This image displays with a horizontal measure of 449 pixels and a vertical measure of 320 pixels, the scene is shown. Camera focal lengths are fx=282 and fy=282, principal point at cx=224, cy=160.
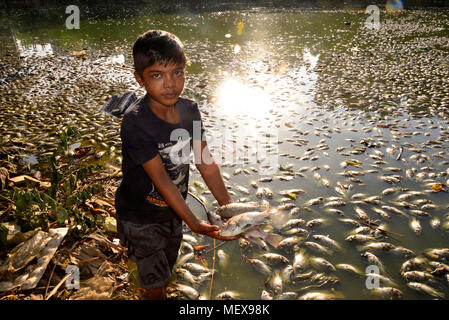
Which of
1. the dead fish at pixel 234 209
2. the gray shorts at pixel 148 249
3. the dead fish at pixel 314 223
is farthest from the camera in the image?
the dead fish at pixel 314 223

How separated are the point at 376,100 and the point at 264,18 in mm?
19059

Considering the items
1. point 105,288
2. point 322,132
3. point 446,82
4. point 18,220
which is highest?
point 446,82

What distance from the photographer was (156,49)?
2.13m

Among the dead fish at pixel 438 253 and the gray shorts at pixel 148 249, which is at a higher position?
the gray shorts at pixel 148 249

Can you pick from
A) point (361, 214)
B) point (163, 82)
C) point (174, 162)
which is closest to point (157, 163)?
point (174, 162)

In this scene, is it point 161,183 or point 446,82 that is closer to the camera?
A: point 161,183

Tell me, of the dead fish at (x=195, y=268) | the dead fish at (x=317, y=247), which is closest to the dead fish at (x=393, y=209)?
the dead fish at (x=317, y=247)

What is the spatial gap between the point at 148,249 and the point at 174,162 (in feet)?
2.67

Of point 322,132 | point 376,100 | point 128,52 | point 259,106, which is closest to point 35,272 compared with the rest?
point 322,132

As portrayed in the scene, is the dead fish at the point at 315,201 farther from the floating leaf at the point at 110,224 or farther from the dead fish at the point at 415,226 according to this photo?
the floating leaf at the point at 110,224

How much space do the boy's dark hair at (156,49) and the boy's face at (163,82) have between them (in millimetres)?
38

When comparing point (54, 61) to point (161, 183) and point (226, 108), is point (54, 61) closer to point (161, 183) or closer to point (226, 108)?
point (226, 108)

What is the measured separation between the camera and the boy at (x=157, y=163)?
2.17 m

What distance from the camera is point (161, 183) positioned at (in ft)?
7.35
